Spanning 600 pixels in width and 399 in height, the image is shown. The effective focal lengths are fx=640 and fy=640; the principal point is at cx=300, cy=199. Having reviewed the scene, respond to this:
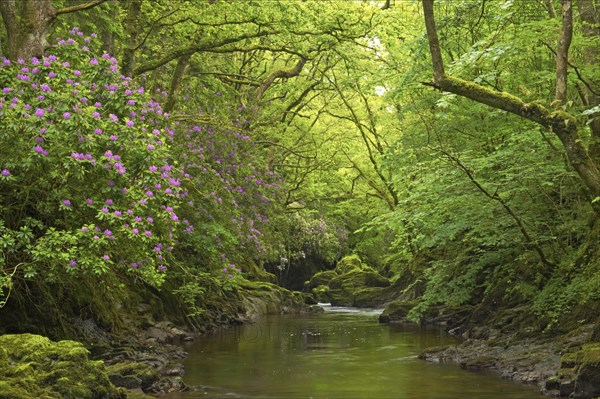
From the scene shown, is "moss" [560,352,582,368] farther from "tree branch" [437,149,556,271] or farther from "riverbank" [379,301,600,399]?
"tree branch" [437,149,556,271]

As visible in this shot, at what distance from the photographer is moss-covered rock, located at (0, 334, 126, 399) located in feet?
26.9

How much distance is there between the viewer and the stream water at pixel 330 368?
11023mm

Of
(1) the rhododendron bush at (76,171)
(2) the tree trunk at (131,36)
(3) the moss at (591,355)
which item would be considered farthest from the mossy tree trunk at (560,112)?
(2) the tree trunk at (131,36)

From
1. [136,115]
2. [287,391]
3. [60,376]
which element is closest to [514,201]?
[287,391]

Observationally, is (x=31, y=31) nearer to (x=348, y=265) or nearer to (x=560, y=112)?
(x=560, y=112)

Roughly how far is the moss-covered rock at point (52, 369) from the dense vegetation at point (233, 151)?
1.02 meters

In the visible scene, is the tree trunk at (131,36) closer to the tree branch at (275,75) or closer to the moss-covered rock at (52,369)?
the tree branch at (275,75)

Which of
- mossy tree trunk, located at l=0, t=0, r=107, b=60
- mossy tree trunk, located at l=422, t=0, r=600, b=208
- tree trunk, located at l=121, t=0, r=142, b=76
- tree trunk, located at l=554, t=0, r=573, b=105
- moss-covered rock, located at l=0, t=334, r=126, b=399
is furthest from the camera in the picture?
tree trunk, located at l=121, t=0, r=142, b=76

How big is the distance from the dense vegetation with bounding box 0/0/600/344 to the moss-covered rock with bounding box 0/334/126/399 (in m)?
1.02

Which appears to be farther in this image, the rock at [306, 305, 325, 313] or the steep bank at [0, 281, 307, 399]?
the rock at [306, 305, 325, 313]

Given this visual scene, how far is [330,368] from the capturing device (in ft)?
45.1

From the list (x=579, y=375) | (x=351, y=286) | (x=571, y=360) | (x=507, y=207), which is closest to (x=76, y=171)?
(x=579, y=375)

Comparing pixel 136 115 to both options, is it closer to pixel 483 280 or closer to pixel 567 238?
pixel 567 238

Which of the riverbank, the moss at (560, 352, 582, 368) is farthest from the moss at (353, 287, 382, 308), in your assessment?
the moss at (560, 352, 582, 368)
